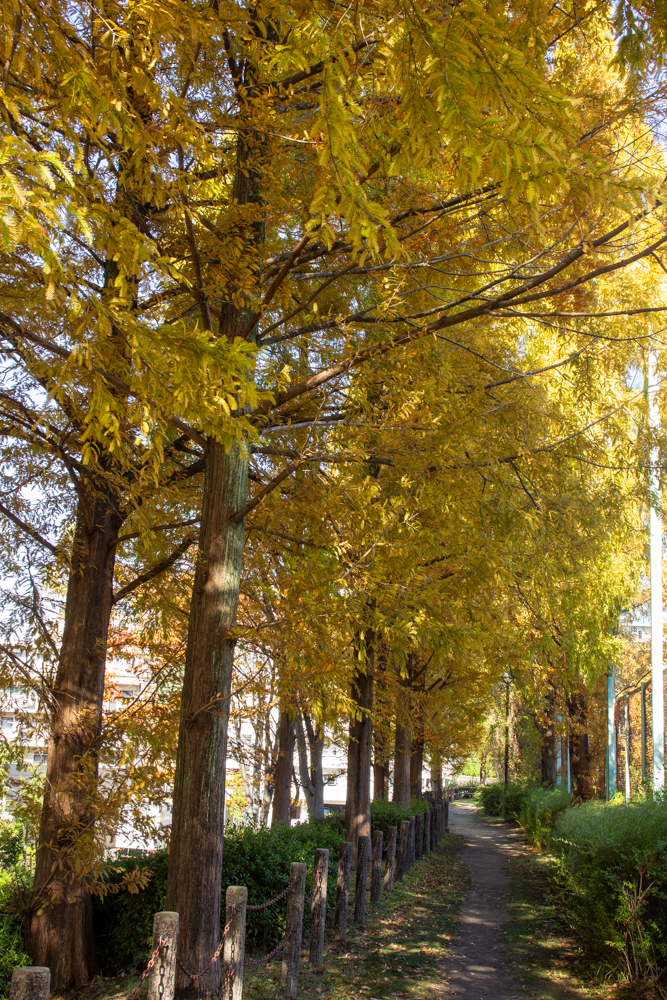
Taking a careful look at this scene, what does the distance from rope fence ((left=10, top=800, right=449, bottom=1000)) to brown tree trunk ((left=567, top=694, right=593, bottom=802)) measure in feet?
20.6

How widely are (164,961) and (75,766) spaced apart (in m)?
3.30

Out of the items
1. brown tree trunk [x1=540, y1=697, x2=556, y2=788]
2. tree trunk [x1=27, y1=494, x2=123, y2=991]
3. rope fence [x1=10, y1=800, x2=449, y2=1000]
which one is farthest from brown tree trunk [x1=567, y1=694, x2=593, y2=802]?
tree trunk [x1=27, y1=494, x2=123, y2=991]

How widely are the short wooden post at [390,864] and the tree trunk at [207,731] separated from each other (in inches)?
307

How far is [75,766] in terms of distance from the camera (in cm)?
701

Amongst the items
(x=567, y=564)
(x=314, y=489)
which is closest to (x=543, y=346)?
(x=567, y=564)

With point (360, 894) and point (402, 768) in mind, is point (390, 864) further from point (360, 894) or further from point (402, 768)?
point (402, 768)

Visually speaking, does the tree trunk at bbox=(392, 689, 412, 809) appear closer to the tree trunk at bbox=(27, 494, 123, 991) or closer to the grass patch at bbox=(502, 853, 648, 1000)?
the grass patch at bbox=(502, 853, 648, 1000)

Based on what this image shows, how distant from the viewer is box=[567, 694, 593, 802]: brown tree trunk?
64.2 ft

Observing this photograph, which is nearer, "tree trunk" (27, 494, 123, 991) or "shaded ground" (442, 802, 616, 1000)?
"tree trunk" (27, 494, 123, 991)

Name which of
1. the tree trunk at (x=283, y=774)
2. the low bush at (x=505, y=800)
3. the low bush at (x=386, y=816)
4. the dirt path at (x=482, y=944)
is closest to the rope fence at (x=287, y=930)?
the low bush at (x=386, y=816)

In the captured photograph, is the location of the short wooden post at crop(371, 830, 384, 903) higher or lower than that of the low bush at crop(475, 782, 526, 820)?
higher

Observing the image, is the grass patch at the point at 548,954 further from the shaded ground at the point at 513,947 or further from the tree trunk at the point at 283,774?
the tree trunk at the point at 283,774

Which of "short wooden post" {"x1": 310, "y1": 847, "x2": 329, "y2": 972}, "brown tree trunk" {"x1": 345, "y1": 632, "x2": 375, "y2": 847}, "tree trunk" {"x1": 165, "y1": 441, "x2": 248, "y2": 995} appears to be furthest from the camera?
"brown tree trunk" {"x1": 345, "y1": 632, "x2": 375, "y2": 847}

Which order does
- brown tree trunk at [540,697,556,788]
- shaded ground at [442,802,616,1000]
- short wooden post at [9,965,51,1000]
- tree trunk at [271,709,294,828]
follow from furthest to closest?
brown tree trunk at [540,697,556,788] < tree trunk at [271,709,294,828] < shaded ground at [442,802,616,1000] < short wooden post at [9,965,51,1000]
